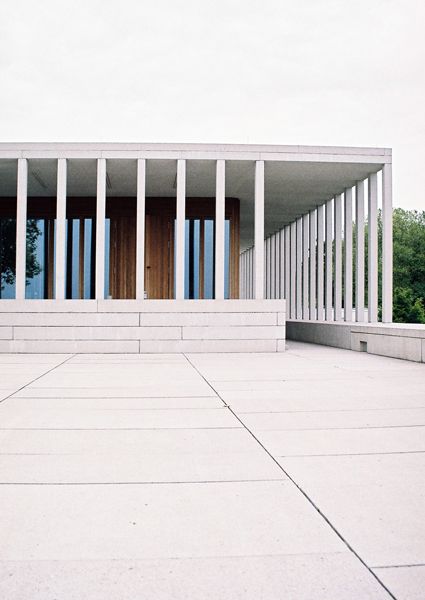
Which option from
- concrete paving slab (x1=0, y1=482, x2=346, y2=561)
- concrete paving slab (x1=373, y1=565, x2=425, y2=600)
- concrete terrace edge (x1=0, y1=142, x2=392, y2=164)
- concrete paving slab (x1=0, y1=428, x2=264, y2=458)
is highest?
concrete terrace edge (x1=0, y1=142, x2=392, y2=164)

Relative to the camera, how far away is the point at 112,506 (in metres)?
3.30

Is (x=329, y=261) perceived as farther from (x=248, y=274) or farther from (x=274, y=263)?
(x=248, y=274)

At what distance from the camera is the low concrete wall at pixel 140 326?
16281 millimetres

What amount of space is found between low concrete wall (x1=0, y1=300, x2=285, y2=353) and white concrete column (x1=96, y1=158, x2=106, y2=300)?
78cm

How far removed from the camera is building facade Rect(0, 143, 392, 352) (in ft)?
53.8

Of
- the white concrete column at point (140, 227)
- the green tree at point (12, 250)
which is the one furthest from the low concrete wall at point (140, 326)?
the green tree at point (12, 250)

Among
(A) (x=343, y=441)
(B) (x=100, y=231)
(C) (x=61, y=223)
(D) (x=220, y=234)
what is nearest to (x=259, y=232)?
(D) (x=220, y=234)

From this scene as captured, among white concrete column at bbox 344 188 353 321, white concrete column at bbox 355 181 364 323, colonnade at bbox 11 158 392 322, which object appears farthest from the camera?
white concrete column at bbox 344 188 353 321

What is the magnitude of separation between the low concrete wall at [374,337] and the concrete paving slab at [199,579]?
10906 millimetres

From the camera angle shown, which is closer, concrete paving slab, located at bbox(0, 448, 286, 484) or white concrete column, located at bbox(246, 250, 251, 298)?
concrete paving slab, located at bbox(0, 448, 286, 484)

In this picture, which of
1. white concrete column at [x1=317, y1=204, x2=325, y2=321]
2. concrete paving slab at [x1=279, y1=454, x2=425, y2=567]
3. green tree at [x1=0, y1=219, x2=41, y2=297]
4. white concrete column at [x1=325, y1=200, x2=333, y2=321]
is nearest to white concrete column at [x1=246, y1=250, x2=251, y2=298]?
white concrete column at [x1=317, y1=204, x2=325, y2=321]

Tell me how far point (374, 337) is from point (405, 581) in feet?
45.2

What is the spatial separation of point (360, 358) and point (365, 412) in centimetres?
797

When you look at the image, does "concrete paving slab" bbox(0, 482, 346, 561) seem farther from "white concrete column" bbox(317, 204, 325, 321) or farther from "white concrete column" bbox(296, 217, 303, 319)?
"white concrete column" bbox(296, 217, 303, 319)
